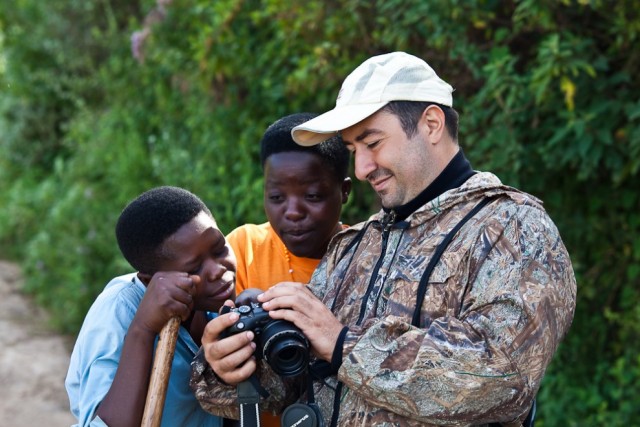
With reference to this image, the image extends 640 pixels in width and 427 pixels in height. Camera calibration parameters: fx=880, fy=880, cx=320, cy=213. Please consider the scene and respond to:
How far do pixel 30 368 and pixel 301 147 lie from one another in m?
5.30

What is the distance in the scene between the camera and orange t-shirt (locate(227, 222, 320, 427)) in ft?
9.95

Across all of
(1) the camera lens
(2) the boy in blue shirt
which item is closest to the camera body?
(1) the camera lens

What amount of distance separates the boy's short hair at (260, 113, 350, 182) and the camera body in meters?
0.82

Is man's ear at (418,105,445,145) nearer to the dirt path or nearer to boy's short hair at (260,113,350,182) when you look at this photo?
boy's short hair at (260,113,350,182)

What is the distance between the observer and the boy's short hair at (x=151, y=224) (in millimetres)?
2719

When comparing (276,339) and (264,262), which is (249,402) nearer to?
(276,339)

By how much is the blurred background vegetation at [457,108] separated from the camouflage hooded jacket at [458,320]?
1955mm

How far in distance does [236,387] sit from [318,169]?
884 millimetres

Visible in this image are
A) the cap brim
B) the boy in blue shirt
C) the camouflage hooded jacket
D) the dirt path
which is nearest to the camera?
the camouflage hooded jacket

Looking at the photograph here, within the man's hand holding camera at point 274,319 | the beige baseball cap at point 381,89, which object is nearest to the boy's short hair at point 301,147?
the beige baseball cap at point 381,89

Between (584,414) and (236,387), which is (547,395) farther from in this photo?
(236,387)

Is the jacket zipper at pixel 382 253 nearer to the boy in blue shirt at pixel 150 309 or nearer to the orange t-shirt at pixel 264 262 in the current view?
the boy in blue shirt at pixel 150 309

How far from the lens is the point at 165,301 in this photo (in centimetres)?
247

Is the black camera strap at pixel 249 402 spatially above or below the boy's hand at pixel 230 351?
below
